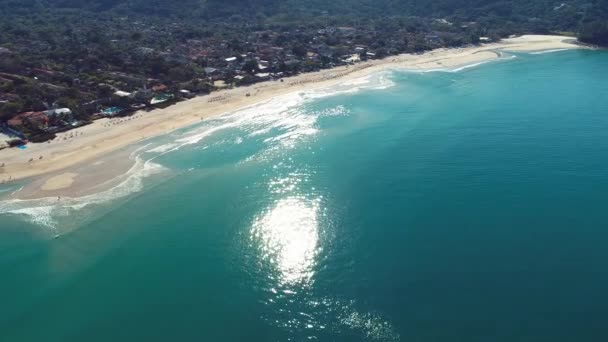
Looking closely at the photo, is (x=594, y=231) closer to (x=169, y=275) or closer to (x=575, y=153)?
(x=575, y=153)

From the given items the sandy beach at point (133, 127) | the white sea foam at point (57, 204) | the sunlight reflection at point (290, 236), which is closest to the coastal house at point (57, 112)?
the sandy beach at point (133, 127)

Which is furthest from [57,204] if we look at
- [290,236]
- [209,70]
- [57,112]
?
[209,70]

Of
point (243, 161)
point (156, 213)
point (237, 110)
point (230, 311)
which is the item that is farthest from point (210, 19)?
point (230, 311)

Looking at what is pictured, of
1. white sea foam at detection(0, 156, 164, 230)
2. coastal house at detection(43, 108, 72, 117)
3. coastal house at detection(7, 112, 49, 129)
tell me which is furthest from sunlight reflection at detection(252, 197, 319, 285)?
coastal house at detection(43, 108, 72, 117)

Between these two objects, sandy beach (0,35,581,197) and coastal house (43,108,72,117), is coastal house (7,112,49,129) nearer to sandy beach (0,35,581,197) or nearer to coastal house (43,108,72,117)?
coastal house (43,108,72,117)

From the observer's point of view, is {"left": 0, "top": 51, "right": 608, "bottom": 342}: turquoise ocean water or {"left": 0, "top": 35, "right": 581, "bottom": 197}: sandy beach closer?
{"left": 0, "top": 51, "right": 608, "bottom": 342}: turquoise ocean water

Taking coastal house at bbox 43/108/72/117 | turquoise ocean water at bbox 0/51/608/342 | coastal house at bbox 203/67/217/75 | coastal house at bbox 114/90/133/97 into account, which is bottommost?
turquoise ocean water at bbox 0/51/608/342

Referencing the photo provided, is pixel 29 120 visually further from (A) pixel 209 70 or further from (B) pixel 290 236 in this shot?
(B) pixel 290 236

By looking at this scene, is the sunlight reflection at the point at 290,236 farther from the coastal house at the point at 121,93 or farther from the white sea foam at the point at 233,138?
the coastal house at the point at 121,93
